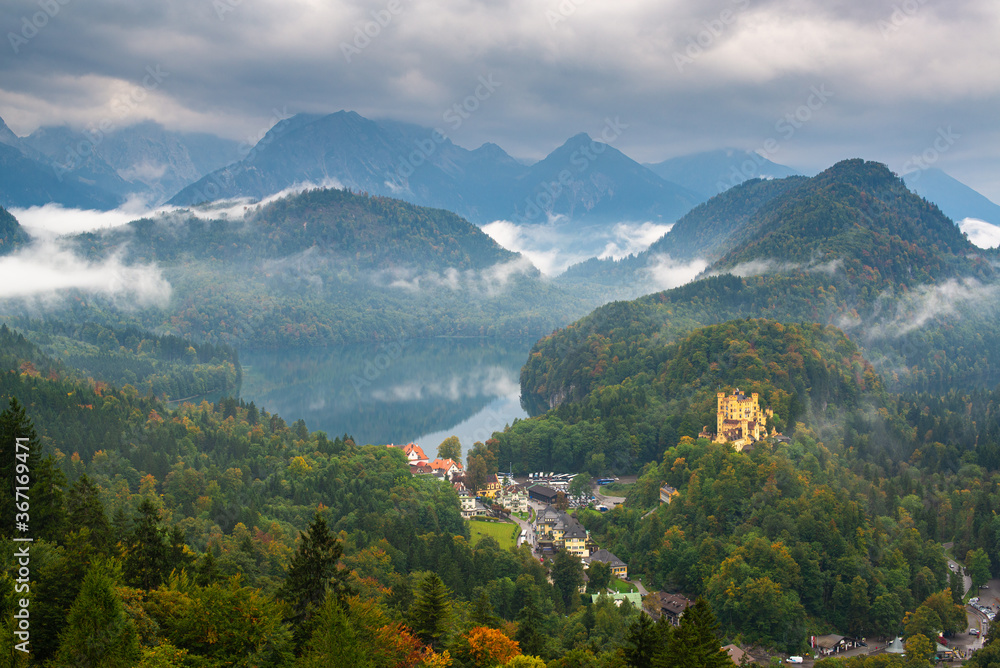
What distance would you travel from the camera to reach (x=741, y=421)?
6181 cm

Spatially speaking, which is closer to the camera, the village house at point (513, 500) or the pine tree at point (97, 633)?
the pine tree at point (97, 633)

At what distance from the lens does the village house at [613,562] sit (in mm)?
45906

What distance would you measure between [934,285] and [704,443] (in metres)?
102

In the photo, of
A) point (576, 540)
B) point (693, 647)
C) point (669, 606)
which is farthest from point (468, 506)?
point (693, 647)

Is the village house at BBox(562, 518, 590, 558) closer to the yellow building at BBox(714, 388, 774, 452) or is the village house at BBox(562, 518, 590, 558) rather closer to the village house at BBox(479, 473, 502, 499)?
the village house at BBox(479, 473, 502, 499)

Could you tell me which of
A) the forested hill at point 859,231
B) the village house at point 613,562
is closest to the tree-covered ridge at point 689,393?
the village house at point 613,562

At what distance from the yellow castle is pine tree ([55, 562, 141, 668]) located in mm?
48888

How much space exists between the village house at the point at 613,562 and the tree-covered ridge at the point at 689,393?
63.2 ft

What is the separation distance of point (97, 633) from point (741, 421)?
51.4m

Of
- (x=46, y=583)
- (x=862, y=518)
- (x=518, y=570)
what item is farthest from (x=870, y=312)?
(x=46, y=583)

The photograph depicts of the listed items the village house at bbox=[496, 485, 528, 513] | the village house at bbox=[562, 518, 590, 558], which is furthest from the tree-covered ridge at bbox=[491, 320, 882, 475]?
the village house at bbox=[562, 518, 590, 558]

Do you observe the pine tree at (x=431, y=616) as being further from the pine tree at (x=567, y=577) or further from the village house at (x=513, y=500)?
the village house at (x=513, y=500)

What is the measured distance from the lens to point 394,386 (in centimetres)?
12306

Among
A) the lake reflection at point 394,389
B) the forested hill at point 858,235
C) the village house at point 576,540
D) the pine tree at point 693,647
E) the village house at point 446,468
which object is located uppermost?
the forested hill at point 858,235
